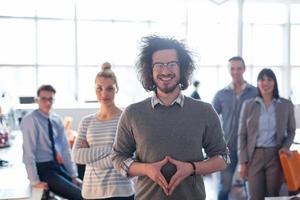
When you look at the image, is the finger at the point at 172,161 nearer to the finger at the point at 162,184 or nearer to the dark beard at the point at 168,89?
the finger at the point at 162,184

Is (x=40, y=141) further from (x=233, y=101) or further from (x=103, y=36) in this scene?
(x=103, y=36)

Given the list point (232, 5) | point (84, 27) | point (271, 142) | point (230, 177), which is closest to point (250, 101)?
point (271, 142)

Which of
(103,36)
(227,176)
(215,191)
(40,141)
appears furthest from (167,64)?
(103,36)

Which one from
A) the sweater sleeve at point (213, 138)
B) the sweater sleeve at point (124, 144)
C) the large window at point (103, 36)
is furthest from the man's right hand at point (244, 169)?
the large window at point (103, 36)

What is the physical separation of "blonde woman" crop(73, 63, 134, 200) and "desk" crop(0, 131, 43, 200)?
47cm

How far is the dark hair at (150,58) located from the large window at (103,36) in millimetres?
7306

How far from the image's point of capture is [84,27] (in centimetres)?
958

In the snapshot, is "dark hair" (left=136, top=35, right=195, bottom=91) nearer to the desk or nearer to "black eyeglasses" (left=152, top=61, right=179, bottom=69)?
"black eyeglasses" (left=152, top=61, right=179, bottom=69)

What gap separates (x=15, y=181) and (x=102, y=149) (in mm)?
1094

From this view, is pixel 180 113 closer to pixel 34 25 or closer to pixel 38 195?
pixel 38 195

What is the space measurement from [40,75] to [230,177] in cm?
641

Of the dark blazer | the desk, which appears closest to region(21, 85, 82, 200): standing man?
the desk

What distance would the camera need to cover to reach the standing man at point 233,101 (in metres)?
4.02

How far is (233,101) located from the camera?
4.06m
